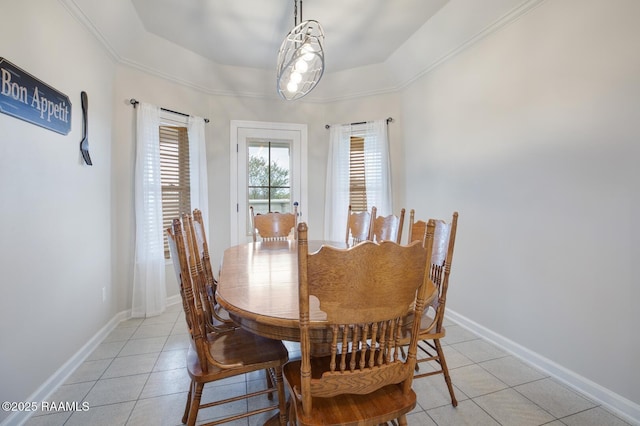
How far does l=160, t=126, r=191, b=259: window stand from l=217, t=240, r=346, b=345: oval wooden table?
5.04 ft

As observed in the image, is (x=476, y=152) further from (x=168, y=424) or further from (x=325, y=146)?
(x=168, y=424)

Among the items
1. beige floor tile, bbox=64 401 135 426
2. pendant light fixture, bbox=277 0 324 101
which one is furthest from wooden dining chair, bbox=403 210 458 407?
beige floor tile, bbox=64 401 135 426

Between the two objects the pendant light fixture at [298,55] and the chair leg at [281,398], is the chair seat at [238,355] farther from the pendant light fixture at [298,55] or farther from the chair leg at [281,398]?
the pendant light fixture at [298,55]

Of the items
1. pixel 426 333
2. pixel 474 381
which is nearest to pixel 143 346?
pixel 426 333

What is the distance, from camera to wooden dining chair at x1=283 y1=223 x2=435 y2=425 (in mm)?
861

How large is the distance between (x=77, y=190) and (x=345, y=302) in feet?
7.66

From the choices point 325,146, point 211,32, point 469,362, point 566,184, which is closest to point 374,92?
point 325,146

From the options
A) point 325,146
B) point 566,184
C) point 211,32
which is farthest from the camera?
point 325,146

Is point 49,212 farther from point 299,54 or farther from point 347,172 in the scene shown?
point 347,172

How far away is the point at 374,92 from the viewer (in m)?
3.70

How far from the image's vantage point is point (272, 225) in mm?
2996

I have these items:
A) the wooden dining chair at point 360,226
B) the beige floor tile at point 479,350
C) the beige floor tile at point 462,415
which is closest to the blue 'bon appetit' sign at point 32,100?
the wooden dining chair at point 360,226

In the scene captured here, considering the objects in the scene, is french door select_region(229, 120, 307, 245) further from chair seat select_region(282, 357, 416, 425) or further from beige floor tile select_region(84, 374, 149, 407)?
chair seat select_region(282, 357, 416, 425)

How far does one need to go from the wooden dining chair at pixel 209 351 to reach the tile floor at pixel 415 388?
353 millimetres
